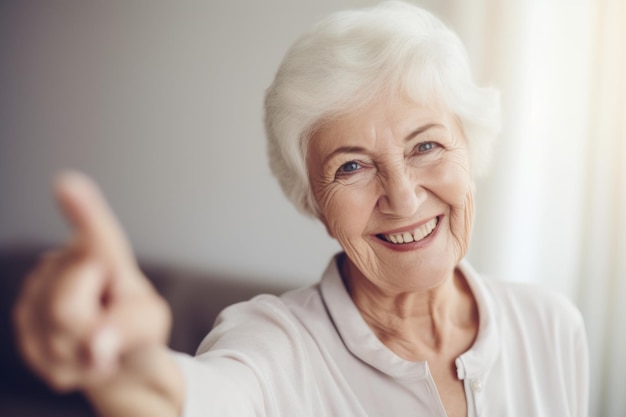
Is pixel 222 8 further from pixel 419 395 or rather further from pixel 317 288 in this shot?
pixel 419 395

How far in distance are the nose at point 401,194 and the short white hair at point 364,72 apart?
157mm

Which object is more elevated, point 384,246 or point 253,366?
point 384,246

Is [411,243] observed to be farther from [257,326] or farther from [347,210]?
[257,326]

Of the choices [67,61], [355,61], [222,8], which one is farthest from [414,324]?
[67,61]

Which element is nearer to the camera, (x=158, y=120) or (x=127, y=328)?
(x=127, y=328)

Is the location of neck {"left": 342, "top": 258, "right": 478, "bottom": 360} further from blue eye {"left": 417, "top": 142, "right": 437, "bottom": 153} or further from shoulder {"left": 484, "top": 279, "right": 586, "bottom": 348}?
blue eye {"left": 417, "top": 142, "right": 437, "bottom": 153}

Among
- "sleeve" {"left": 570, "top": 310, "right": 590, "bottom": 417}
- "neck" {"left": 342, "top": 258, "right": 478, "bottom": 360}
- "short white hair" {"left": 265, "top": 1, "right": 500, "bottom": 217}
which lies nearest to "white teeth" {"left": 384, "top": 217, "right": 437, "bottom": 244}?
"neck" {"left": 342, "top": 258, "right": 478, "bottom": 360}

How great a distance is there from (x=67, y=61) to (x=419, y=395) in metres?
1.37

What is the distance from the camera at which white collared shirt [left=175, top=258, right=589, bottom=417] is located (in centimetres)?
114

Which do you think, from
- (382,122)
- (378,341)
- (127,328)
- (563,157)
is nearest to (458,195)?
(382,122)

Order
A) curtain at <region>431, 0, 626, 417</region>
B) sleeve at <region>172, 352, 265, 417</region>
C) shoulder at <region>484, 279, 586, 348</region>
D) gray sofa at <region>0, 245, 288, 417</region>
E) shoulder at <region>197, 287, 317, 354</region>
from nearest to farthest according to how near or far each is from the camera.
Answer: sleeve at <region>172, 352, 265, 417</region>, shoulder at <region>197, 287, 317, 354</region>, shoulder at <region>484, 279, 586, 348</region>, gray sofa at <region>0, 245, 288, 417</region>, curtain at <region>431, 0, 626, 417</region>

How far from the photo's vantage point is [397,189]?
1.21 meters

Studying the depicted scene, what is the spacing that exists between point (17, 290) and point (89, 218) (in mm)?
1380

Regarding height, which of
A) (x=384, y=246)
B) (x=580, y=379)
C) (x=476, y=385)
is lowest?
(x=580, y=379)
